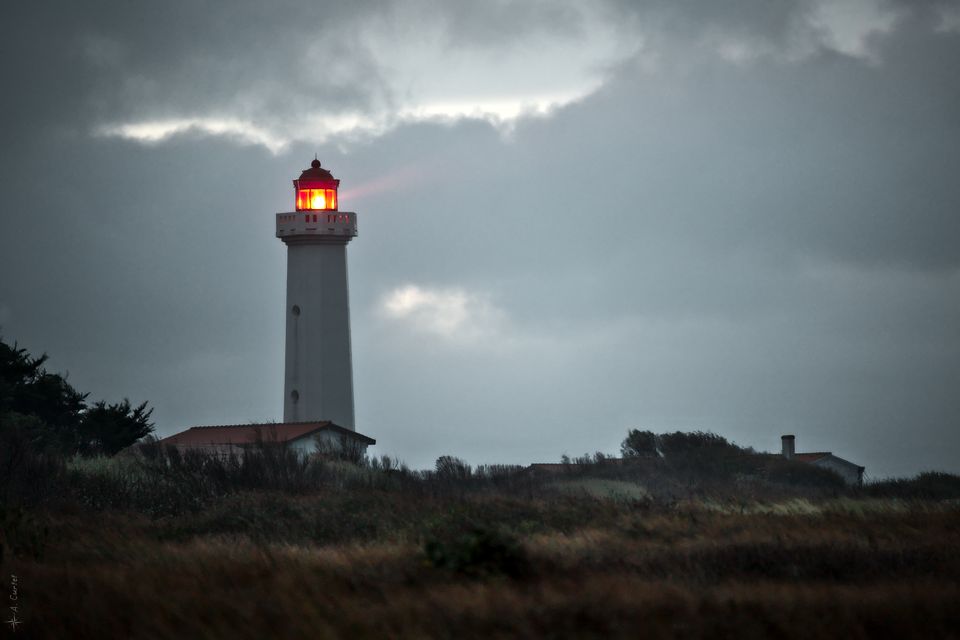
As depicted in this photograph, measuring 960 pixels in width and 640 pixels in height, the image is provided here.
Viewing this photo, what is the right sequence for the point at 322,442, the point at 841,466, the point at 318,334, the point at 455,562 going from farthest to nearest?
the point at 841,466, the point at 318,334, the point at 322,442, the point at 455,562

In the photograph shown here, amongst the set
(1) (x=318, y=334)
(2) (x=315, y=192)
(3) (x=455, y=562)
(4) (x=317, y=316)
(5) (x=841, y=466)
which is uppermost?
(2) (x=315, y=192)

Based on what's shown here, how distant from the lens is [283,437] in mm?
40906

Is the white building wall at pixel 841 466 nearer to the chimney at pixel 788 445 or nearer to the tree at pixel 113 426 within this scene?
the chimney at pixel 788 445

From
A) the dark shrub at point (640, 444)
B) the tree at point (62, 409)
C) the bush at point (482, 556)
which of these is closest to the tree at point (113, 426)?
the tree at point (62, 409)

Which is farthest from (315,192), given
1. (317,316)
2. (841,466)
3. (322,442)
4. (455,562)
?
(455,562)

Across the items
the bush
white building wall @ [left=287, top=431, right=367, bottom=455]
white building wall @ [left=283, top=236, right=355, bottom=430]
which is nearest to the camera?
the bush

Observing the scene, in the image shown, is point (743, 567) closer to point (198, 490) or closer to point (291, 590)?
point (291, 590)

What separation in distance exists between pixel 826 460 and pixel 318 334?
69.4ft

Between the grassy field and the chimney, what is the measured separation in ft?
73.0

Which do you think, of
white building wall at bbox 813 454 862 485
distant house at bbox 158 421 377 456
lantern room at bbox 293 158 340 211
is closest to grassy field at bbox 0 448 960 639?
distant house at bbox 158 421 377 456

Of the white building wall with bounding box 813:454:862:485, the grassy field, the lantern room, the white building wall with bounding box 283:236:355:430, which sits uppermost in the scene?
the lantern room

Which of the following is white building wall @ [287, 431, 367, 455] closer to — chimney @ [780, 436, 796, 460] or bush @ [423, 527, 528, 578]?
chimney @ [780, 436, 796, 460]

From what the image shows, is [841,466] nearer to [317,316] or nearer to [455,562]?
[317,316]

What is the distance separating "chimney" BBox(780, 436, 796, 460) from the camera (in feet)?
173
